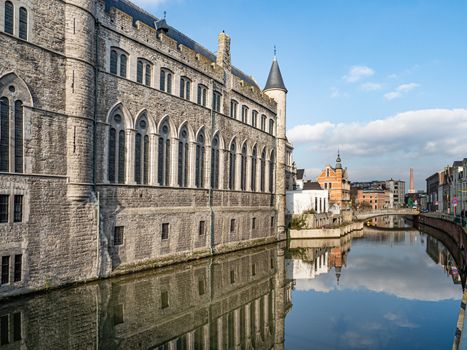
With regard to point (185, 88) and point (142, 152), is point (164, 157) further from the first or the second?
point (185, 88)

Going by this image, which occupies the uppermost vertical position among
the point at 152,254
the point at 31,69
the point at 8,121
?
the point at 31,69

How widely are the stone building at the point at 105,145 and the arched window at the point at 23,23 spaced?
1.6 inches

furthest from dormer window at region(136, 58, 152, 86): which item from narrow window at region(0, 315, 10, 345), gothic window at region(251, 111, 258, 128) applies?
gothic window at region(251, 111, 258, 128)

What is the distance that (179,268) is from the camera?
21953 mm

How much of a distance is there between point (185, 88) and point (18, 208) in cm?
1298

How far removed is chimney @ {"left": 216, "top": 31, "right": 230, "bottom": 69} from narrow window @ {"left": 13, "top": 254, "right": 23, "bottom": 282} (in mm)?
20115

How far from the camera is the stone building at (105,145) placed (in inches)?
597

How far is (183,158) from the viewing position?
81.6ft

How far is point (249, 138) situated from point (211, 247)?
35.9ft

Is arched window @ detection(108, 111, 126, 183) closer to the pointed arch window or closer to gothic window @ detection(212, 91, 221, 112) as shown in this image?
gothic window @ detection(212, 91, 221, 112)

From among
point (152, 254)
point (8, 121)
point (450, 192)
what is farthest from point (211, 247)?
point (450, 192)

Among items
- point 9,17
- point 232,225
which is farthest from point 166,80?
point 232,225

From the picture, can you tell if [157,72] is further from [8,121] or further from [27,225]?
[27,225]

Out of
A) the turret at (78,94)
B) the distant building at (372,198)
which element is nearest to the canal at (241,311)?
the turret at (78,94)
